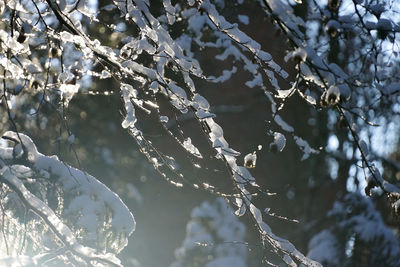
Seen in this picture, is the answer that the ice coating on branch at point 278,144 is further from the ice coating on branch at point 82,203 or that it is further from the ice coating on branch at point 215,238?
the ice coating on branch at point 215,238

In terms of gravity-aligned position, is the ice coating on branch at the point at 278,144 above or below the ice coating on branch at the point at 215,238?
above

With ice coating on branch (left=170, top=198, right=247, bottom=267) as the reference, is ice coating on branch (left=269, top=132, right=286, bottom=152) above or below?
above

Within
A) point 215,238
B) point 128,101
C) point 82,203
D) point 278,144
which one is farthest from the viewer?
point 215,238

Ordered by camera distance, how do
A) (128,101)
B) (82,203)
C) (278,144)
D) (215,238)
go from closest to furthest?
(128,101)
(278,144)
(82,203)
(215,238)

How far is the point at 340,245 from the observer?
21.9ft

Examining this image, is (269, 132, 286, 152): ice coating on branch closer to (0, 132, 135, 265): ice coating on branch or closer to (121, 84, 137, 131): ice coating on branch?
(121, 84, 137, 131): ice coating on branch

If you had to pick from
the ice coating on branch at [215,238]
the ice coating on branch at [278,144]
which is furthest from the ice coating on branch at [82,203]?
the ice coating on branch at [215,238]

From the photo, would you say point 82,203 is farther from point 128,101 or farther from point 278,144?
point 278,144

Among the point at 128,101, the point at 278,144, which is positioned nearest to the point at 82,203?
the point at 128,101

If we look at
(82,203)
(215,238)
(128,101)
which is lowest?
(215,238)

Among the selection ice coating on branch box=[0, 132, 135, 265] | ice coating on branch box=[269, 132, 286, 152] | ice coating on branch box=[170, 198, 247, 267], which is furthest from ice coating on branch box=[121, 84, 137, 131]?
ice coating on branch box=[170, 198, 247, 267]

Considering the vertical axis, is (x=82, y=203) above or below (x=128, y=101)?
below

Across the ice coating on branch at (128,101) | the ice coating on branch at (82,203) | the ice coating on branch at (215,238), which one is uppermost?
the ice coating on branch at (128,101)

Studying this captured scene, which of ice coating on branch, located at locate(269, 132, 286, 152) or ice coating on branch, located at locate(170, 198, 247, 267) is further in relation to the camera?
ice coating on branch, located at locate(170, 198, 247, 267)
